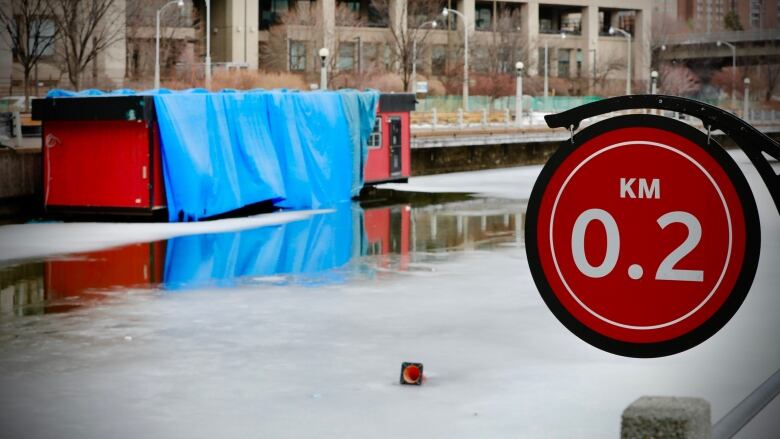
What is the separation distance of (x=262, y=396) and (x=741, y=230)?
22.8 feet

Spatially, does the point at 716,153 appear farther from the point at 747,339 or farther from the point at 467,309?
the point at 467,309

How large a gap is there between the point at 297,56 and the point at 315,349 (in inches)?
2837

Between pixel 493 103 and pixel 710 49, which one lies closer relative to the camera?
pixel 493 103

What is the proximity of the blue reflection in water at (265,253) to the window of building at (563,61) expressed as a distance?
280 feet

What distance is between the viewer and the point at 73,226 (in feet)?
80.2

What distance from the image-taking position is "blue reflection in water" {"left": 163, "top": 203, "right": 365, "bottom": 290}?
17422 millimetres

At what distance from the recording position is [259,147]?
2825 cm

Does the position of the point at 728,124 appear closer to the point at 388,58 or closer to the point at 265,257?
the point at 265,257

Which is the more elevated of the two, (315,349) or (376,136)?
(376,136)

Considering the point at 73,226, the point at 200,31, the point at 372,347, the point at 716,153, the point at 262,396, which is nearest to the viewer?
the point at 716,153

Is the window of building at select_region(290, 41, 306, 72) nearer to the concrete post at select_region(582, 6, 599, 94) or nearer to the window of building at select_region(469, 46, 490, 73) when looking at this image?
the window of building at select_region(469, 46, 490, 73)

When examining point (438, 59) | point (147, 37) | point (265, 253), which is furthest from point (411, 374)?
point (438, 59)

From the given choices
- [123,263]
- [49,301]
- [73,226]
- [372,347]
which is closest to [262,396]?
[372,347]

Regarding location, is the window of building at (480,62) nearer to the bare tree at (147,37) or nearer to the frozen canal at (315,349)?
the bare tree at (147,37)
